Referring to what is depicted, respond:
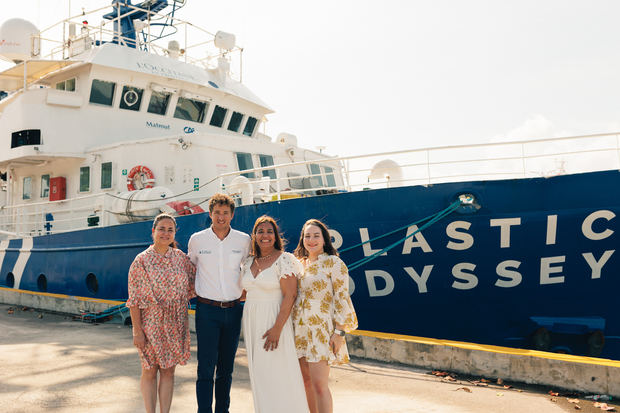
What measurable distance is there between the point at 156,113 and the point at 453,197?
25.4 feet

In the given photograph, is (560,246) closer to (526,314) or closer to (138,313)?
(526,314)

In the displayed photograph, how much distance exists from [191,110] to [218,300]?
9.20 metres

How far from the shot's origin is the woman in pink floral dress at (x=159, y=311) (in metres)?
3.39

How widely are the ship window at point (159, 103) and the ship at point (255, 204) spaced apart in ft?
0.11

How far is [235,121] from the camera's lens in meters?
12.7

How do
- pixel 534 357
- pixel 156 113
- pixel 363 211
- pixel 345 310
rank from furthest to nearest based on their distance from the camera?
pixel 156 113 → pixel 363 211 → pixel 534 357 → pixel 345 310

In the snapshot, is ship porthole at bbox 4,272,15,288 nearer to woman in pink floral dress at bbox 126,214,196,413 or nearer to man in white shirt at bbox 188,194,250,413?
woman in pink floral dress at bbox 126,214,196,413

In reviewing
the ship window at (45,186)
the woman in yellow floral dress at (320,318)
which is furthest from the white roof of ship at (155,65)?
the woman in yellow floral dress at (320,318)

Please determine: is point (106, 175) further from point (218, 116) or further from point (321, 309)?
point (321, 309)

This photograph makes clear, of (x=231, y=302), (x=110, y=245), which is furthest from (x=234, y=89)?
(x=231, y=302)

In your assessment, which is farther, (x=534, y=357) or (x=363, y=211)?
(x=363, y=211)

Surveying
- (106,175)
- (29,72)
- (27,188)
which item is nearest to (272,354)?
(106,175)

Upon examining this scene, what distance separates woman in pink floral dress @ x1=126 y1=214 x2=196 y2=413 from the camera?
339 cm

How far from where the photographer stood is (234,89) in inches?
499
